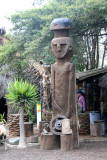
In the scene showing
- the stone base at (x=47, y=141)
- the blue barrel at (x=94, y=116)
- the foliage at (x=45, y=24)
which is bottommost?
the stone base at (x=47, y=141)

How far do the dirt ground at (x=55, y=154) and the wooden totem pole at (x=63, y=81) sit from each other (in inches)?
27.0

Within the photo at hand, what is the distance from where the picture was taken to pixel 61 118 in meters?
8.50

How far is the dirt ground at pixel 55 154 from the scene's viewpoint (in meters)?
7.02

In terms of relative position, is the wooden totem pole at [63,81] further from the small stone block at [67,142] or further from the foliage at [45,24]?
the foliage at [45,24]

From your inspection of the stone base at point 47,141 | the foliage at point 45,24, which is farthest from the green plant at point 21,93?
the foliage at point 45,24

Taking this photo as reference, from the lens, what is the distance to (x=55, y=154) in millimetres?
7402

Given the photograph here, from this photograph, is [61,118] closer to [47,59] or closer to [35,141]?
[35,141]

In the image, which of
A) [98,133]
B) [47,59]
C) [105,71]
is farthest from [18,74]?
[98,133]

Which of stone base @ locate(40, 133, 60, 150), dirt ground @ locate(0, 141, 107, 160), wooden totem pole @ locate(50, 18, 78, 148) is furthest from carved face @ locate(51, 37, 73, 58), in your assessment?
dirt ground @ locate(0, 141, 107, 160)

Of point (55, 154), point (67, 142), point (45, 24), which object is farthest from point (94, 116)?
point (55, 154)

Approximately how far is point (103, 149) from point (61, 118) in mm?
1576

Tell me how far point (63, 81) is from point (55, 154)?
2369mm

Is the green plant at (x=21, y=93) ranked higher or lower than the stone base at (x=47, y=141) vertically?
higher

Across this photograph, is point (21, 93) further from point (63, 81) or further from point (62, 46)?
point (62, 46)
